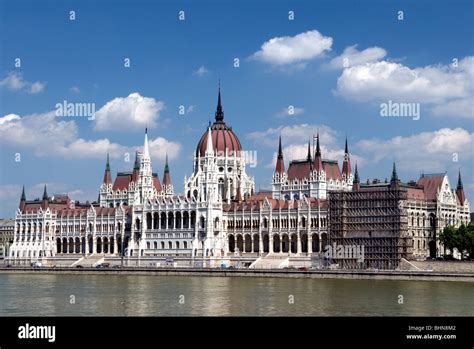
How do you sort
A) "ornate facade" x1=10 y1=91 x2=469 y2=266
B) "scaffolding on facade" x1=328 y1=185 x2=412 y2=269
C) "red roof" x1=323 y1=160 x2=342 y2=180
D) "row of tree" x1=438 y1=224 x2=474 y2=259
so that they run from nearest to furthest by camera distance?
"row of tree" x1=438 y1=224 x2=474 y2=259, "scaffolding on facade" x1=328 y1=185 x2=412 y2=269, "ornate facade" x1=10 y1=91 x2=469 y2=266, "red roof" x1=323 y1=160 x2=342 y2=180

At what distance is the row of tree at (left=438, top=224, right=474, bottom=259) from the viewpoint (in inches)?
3929

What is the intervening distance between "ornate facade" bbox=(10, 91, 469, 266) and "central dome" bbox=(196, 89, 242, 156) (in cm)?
14

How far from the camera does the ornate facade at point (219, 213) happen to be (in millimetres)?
113562

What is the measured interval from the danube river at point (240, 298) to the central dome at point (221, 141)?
160 ft

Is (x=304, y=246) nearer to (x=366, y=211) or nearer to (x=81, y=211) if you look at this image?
(x=366, y=211)

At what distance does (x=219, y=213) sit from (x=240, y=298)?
55236mm

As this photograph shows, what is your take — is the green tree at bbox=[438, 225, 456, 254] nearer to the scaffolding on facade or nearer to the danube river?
the scaffolding on facade

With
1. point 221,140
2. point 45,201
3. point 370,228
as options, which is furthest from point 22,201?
point 370,228

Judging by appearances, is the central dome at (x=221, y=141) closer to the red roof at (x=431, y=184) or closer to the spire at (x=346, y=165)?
the spire at (x=346, y=165)

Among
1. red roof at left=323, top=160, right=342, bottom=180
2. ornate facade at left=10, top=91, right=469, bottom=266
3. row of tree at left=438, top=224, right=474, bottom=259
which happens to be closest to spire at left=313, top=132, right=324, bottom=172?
ornate facade at left=10, top=91, right=469, bottom=266
